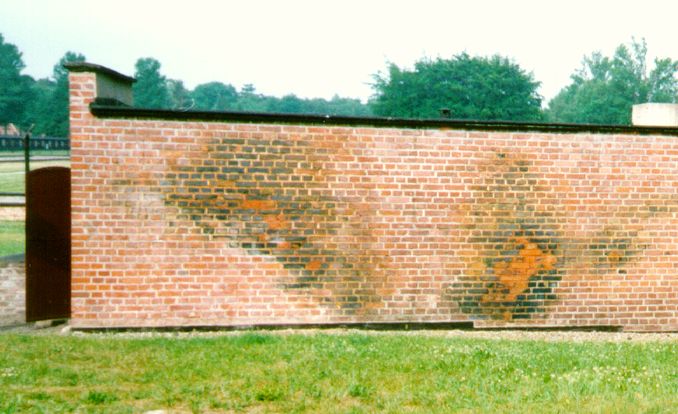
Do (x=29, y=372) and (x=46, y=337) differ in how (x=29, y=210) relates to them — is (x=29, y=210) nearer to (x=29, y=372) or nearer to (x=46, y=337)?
(x=46, y=337)

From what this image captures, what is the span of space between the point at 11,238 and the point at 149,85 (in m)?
78.5

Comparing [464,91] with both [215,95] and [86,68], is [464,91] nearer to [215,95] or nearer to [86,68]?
[86,68]

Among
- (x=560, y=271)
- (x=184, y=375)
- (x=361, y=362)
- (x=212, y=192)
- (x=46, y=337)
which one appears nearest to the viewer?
(x=184, y=375)

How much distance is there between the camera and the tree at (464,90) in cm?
6594

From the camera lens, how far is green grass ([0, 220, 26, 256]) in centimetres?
1747

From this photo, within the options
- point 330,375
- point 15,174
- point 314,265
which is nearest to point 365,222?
point 314,265

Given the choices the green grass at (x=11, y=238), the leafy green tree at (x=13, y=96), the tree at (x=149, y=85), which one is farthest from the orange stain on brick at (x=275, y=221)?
the tree at (x=149, y=85)

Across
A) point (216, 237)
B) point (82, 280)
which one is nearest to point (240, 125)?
point (216, 237)

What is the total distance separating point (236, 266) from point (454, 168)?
3.04m

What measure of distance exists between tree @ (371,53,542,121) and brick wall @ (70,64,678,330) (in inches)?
2214

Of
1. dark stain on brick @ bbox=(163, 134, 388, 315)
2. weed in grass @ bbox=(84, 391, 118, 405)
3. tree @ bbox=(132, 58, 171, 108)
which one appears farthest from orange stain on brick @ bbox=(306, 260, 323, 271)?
tree @ bbox=(132, 58, 171, 108)

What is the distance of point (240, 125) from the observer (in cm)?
809

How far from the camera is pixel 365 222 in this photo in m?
8.30

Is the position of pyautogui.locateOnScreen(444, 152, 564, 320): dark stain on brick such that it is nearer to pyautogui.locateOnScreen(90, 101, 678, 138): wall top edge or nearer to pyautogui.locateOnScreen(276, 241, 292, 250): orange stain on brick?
pyautogui.locateOnScreen(90, 101, 678, 138): wall top edge
